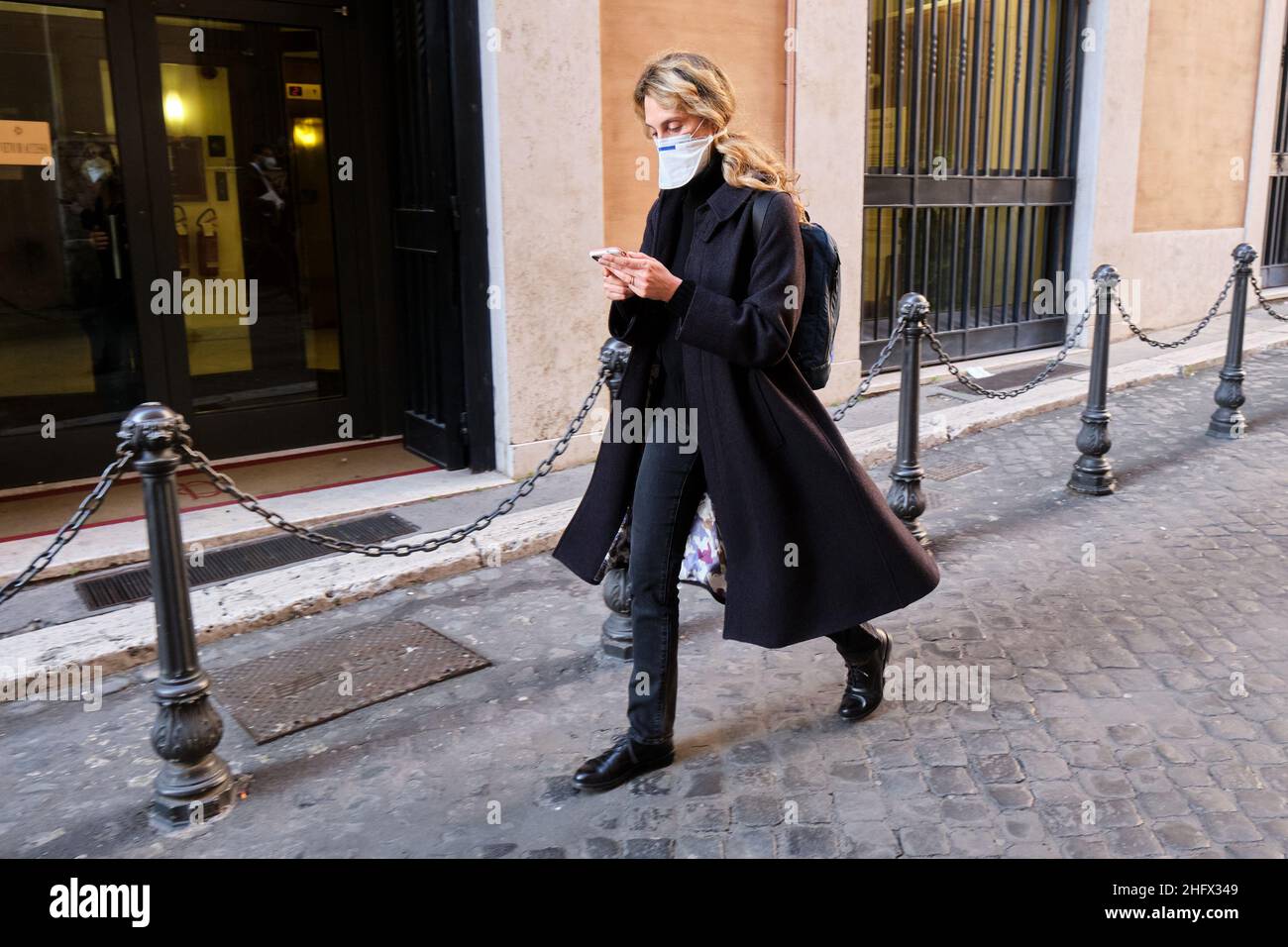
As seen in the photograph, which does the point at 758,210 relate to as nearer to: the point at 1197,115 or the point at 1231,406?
the point at 1231,406

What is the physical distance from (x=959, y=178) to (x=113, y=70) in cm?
680

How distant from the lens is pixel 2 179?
5.98 meters

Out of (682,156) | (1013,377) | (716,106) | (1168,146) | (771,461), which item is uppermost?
(1168,146)

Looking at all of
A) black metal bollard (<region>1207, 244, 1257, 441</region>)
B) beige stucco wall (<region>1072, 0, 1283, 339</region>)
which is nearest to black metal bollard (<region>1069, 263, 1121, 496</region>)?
black metal bollard (<region>1207, 244, 1257, 441</region>)

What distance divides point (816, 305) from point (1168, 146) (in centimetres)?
1033

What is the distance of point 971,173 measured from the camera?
9.98 meters

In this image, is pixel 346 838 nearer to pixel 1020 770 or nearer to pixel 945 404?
pixel 1020 770

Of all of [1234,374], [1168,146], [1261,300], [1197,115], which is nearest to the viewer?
[1234,374]

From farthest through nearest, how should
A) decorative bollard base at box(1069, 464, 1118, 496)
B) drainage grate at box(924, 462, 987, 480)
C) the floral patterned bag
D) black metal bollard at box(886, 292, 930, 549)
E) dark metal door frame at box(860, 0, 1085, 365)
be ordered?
dark metal door frame at box(860, 0, 1085, 365), drainage grate at box(924, 462, 987, 480), decorative bollard base at box(1069, 464, 1118, 496), black metal bollard at box(886, 292, 930, 549), the floral patterned bag

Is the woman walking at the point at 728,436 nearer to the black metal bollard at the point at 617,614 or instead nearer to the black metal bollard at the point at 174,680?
the black metal bollard at the point at 617,614

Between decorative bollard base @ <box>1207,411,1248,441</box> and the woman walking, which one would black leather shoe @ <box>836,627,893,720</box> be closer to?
the woman walking

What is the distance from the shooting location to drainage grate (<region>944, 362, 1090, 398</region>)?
9.28 m

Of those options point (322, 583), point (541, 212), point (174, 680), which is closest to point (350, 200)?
point (541, 212)
